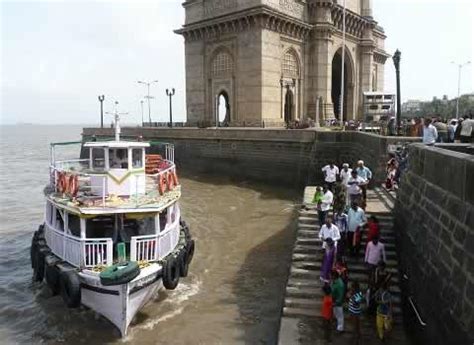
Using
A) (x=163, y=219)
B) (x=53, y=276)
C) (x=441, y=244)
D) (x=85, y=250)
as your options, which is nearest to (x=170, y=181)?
(x=163, y=219)

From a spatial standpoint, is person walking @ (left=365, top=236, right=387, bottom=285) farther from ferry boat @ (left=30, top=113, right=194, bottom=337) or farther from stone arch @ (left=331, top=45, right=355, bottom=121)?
stone arch @ (left=331, top=45, right=355, bottom=121)

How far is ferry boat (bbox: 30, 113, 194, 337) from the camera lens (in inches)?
410

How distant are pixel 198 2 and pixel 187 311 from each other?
36260mm

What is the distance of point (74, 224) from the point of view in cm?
1245

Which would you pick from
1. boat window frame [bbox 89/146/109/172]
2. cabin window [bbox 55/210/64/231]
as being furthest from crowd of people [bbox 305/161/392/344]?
cabin window [bbox 55/210/64/231]

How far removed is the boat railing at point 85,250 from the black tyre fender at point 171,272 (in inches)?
54.6

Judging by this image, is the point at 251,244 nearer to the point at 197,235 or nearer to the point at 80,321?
the point at 197,235

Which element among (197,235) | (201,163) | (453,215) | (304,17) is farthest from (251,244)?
(304,17)

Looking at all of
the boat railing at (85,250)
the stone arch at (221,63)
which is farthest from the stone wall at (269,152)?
the boat railing at (85,250)

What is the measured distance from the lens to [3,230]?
20734 millimetres

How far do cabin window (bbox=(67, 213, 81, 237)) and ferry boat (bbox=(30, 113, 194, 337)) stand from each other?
0.03 meters

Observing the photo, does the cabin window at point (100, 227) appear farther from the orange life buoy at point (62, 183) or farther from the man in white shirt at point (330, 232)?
the man in white shirt at point (330, 232)

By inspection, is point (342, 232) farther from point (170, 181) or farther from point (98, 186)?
point (98, 186)

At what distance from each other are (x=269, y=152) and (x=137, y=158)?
1846cm
